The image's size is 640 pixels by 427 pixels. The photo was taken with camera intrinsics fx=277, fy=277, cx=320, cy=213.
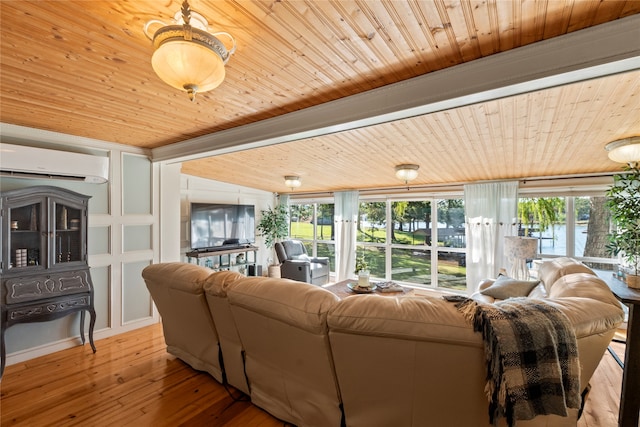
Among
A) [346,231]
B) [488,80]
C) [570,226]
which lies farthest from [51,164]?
[570,226]

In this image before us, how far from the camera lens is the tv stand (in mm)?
4923

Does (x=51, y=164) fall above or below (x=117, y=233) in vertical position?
above

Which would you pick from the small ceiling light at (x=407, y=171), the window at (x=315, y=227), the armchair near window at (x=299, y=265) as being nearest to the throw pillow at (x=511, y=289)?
the small ceiling light at (x=407, y=171)

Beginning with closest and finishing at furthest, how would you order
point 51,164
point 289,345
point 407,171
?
1. point 289,345
2. point 51,164
3. point 407,171

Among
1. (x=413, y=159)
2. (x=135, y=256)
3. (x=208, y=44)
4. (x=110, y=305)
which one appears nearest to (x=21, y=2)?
(x=208, y=44)

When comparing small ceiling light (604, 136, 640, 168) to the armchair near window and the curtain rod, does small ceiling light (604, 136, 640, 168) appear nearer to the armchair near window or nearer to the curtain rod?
the curtain rod

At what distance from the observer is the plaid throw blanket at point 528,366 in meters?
Answer: 1.12

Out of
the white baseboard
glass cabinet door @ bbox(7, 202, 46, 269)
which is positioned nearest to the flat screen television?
the white baseboard

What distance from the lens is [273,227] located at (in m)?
6.39

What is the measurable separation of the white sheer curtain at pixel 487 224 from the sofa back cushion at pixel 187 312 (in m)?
4.17

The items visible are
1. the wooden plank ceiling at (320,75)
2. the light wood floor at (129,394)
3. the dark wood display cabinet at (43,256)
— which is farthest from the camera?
the dark wood display cabinet at (43,256)

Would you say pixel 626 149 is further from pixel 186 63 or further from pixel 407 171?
pixel 186 63

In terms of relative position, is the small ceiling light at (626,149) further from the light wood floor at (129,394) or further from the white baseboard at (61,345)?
the white baseboard at (61,345)

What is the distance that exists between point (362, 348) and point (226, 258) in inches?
191
